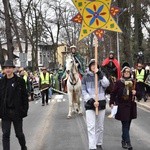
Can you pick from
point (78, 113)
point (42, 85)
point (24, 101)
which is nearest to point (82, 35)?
point (24, 101)

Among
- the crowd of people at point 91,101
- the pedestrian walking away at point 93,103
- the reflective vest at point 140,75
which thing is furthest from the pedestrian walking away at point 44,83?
the pedestrian walking away at point 93,103

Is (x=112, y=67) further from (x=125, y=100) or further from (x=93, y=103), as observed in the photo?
(x=93, y=103)

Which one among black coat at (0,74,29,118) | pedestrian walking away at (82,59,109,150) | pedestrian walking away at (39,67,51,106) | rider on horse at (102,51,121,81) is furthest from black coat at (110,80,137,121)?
pedestrian walking away at (39,67,51,106)

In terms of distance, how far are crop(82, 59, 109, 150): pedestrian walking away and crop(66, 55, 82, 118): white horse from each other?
21.7ft

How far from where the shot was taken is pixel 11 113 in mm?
8492

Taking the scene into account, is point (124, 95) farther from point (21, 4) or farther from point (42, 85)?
point (21, 4)

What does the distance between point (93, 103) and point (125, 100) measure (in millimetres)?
870

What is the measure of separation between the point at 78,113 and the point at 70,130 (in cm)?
412

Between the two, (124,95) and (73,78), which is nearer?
(124,95)

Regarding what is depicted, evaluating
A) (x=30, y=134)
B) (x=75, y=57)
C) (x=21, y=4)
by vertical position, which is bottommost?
(x=30, y=134)

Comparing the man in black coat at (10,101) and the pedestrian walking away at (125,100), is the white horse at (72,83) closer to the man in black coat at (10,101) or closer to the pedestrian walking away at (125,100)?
the pedestrian walking away at (125,100)

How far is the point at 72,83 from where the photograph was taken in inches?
653

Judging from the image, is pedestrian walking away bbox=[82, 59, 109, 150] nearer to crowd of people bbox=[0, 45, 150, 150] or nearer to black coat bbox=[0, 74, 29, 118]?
crowd of people bbox=[0, 45, 150, 150]

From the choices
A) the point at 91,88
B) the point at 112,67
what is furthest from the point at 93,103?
the point at 112,67
